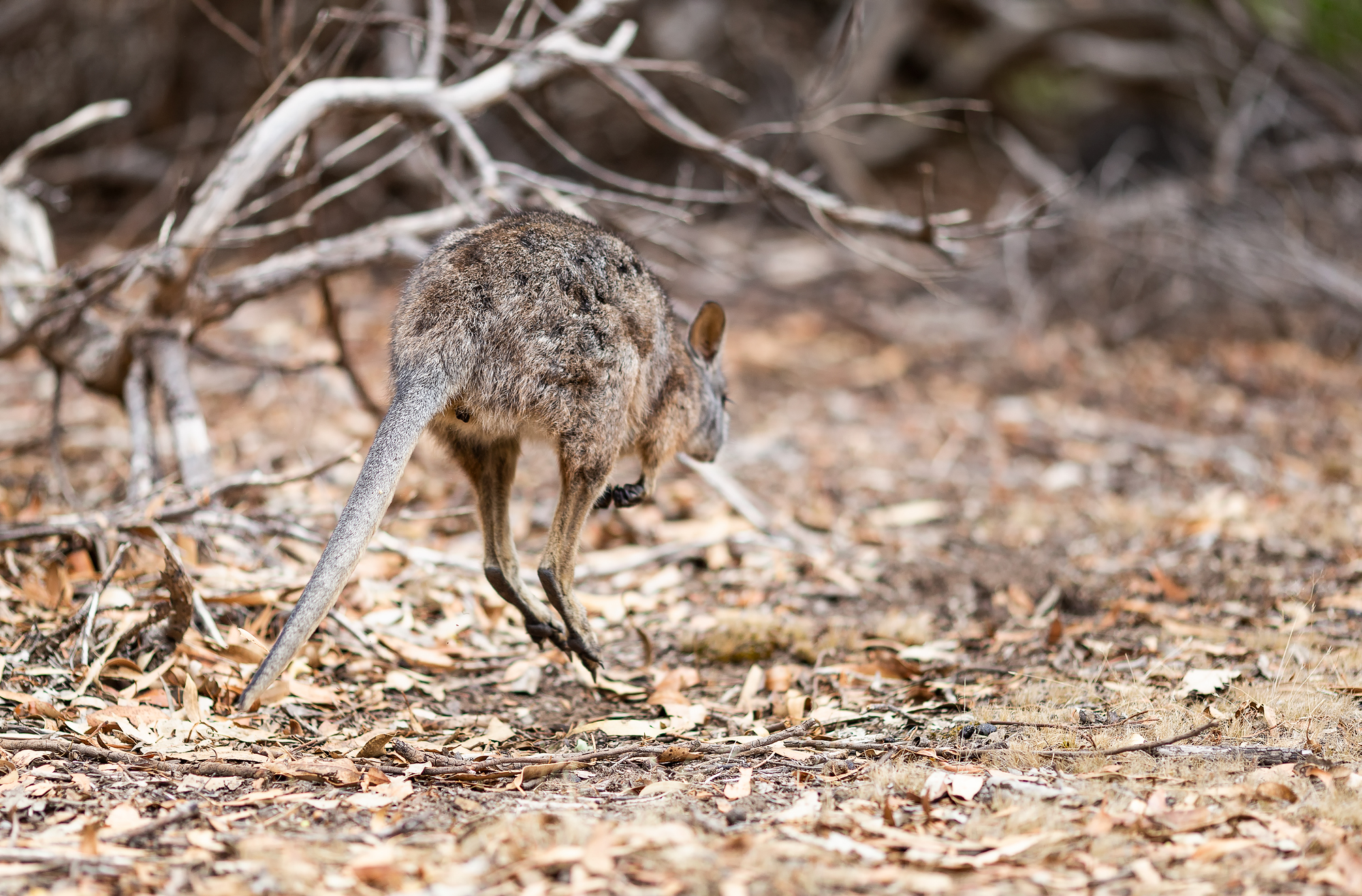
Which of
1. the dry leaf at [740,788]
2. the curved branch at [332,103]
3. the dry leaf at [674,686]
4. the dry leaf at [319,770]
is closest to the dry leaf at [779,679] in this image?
the dry leaf at [674,686]

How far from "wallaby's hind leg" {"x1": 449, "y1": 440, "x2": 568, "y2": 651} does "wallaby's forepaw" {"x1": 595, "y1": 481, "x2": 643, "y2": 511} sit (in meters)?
0.36

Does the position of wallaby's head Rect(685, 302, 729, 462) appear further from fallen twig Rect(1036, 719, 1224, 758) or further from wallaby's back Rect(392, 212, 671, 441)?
fallen twig Rect(1036, 719, 1224, 758)

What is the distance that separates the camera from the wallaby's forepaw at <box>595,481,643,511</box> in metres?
4.27

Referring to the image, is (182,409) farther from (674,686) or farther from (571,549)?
(674,686)

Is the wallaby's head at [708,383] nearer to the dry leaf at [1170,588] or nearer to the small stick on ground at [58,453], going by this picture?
the dry leaf at [1170,588]

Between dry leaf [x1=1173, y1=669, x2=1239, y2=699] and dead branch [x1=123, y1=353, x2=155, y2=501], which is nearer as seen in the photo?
dry leaf [x1=1173, y1=669, x2=1239, y2=699]

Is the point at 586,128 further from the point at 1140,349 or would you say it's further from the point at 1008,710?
the point at 1008,710

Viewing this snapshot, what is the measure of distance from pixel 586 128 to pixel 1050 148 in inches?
205

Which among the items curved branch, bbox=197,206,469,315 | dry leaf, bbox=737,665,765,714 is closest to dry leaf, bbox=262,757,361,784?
dry leaf, bbox=737,665,765,714

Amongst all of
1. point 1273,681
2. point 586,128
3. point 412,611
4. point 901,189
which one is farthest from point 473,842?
point 901,189

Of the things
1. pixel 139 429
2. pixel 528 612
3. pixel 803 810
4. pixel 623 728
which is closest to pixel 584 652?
pixel 528 612

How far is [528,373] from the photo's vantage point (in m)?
3.62

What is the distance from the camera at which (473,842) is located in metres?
2.62

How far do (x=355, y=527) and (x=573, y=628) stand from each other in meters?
1.03
